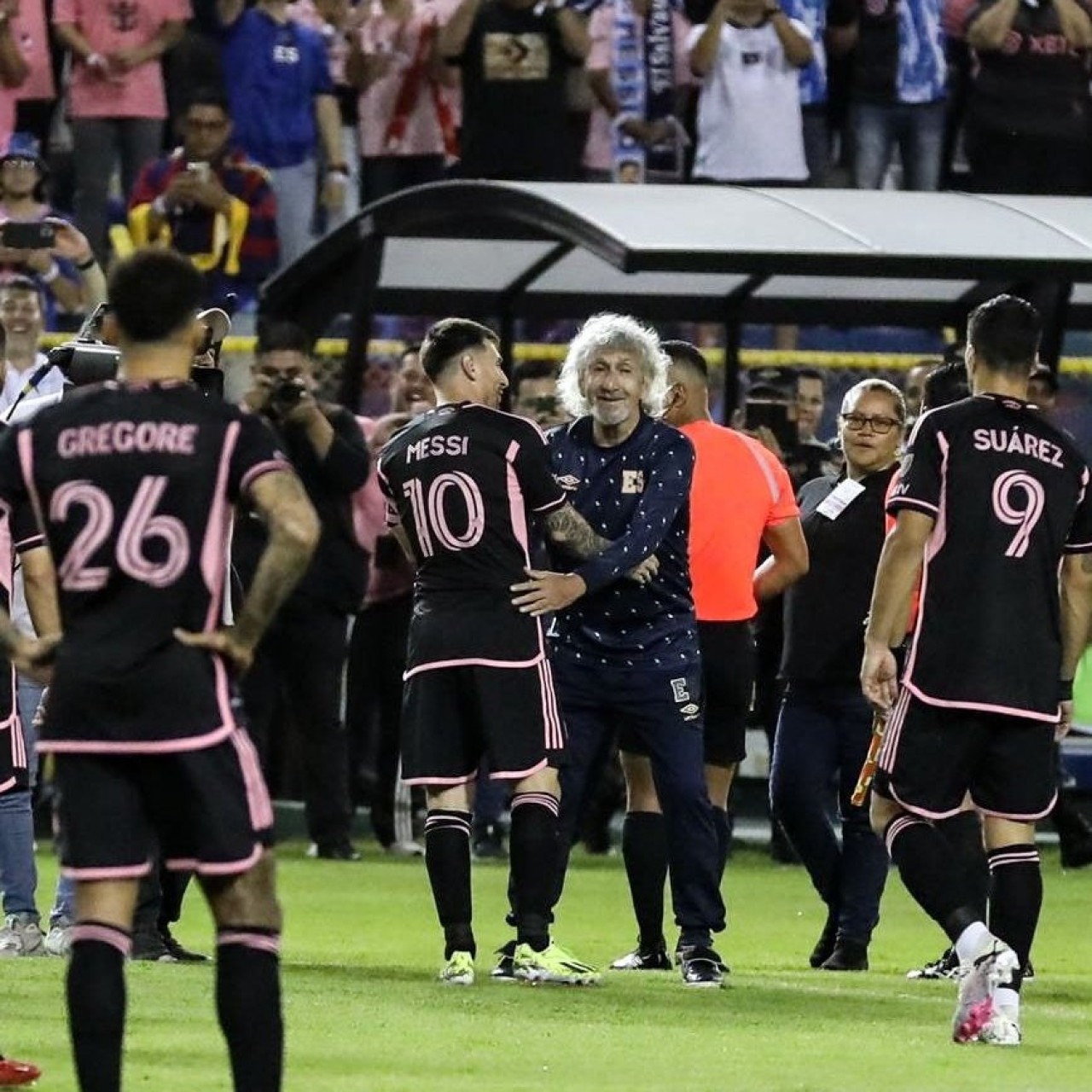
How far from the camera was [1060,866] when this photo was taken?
13586 mm

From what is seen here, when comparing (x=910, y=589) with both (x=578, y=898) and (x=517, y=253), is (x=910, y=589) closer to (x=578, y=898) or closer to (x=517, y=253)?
(x=578, y=898)

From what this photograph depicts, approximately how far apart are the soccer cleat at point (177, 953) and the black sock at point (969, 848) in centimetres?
237

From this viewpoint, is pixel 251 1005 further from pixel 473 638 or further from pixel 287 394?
pixel 287 394

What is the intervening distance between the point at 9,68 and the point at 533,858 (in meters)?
8.67

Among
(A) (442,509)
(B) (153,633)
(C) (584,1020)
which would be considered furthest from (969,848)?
(B) (153,633)

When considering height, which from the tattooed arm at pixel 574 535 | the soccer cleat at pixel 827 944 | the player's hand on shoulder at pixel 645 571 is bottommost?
the soccer cleat at pixel 827 944

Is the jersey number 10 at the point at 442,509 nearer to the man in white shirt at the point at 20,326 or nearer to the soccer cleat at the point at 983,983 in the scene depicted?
the soccer cleat at the point at 983,983

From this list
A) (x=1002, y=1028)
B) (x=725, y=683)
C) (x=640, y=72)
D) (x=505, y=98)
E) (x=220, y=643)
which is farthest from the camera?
(x=640, y=72)

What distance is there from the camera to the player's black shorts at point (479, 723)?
8.65 metres

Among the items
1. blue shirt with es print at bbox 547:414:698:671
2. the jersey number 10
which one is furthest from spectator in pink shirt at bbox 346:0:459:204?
the jersey number 10

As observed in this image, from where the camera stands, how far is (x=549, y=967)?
347 inches

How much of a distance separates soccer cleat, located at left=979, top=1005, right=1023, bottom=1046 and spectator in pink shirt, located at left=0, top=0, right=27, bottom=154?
10.0m

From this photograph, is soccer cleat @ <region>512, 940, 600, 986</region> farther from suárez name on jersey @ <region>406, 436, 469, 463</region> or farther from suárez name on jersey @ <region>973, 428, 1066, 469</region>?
suárez name on jersey @ <region>973, 428, 1066, 469</region>

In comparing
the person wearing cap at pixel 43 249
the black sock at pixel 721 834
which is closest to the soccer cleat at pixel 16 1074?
the black sock at pixel 721 834
